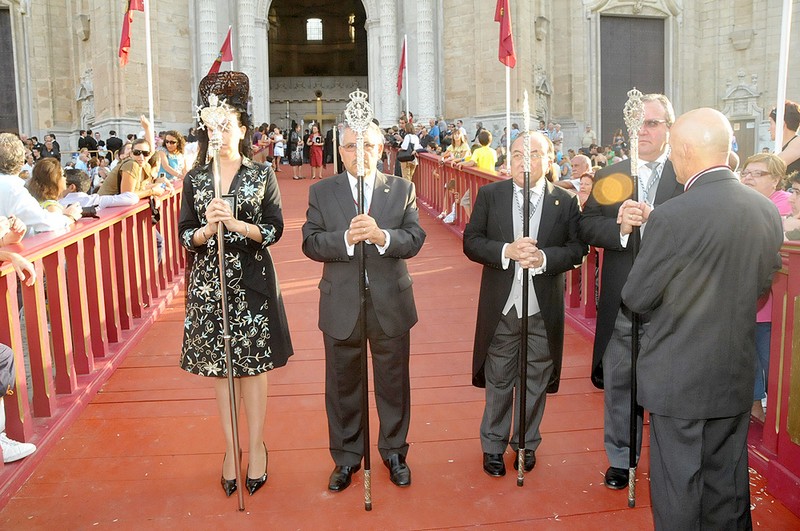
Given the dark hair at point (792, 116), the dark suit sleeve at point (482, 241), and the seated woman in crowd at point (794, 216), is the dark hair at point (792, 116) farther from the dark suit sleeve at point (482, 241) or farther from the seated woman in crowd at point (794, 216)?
the dark suit sleeve at point (482, 241)

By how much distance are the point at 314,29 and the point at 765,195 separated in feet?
123

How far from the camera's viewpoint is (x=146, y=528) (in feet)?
11.0

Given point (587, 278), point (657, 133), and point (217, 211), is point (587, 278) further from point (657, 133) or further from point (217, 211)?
point (217, 211)

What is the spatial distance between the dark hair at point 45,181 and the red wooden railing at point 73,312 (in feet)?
1.40

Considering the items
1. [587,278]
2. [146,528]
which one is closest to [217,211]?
[146,528]

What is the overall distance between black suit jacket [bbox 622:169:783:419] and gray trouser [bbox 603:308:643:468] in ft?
3.17

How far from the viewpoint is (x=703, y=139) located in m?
2.62

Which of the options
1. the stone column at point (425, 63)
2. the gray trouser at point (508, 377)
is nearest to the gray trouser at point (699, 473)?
the gray trouser at point (508, 377)

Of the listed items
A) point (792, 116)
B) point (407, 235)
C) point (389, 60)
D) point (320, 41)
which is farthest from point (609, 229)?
point (320, 41)

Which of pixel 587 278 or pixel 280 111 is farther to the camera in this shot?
pixel 280 111

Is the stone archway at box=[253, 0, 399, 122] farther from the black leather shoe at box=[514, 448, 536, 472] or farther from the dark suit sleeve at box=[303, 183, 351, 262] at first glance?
the black leather shoe at box=[514, 448, 536, 472]

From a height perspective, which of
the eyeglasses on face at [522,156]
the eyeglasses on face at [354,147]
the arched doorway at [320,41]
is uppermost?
the arched doorway at [320,41]

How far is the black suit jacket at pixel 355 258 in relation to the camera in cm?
362

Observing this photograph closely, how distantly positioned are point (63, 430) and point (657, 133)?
379 centimetres
